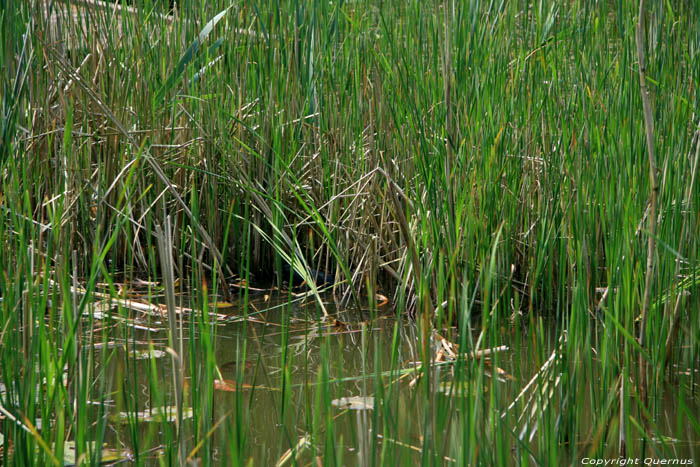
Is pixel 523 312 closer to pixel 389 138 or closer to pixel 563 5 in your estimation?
pixel 389 138

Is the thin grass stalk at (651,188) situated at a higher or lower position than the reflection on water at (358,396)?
higher

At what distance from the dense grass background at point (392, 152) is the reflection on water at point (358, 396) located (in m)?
0.05

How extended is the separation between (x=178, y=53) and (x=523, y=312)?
1.22 meters

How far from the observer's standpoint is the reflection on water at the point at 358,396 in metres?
0.92

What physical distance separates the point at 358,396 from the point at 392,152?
2.91 ft

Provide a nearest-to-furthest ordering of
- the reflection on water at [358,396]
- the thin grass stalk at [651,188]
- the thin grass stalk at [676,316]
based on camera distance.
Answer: the reflection on water at [358,396], the thin grass stalk at [651,188], the thin grass stalk at [676,316]

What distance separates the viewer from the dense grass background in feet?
4.74

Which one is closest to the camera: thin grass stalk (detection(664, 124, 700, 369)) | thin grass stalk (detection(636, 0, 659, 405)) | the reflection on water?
the reflection on water

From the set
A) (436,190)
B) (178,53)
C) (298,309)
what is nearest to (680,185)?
(436,190)

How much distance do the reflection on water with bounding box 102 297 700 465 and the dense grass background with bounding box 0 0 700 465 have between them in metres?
0.05

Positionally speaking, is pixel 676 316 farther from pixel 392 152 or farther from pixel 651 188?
pixel 392 152

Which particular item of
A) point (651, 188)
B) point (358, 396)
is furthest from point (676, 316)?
point (358, 396)

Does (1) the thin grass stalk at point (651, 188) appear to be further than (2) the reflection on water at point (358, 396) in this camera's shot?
Yes

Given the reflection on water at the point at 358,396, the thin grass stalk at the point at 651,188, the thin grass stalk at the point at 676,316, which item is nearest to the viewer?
the reflection on water at the point at 358,396
